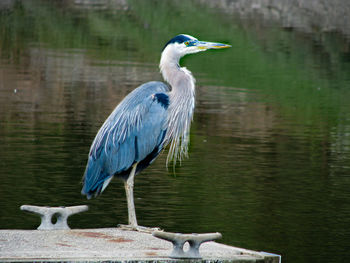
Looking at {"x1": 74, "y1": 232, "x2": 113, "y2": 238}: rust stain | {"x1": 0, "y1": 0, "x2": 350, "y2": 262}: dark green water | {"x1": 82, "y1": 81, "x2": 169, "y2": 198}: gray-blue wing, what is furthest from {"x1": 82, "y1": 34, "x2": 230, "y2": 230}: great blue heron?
{"x1": 0, "y1": 0, "x2": 350, "y2": 262}: dark green water

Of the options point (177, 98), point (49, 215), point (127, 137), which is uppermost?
point (177, 98)

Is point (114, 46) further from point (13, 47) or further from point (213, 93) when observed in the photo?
point (213, 93)

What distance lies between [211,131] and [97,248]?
954 centimetres

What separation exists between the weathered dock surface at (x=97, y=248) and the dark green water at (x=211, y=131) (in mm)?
2039

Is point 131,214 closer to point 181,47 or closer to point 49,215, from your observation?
point 49,215

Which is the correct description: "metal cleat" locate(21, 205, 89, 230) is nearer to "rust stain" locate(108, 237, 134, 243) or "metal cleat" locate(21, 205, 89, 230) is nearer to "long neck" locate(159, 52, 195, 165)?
"rust stain" locate(108, 237, 134, 243)

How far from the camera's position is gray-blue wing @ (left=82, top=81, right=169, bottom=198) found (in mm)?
8039

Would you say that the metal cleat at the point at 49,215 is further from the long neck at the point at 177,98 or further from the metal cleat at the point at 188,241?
the metal cleat at the point at 188,241

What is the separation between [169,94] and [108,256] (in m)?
2.35

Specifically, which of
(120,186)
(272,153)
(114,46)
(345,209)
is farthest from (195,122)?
(114,46)

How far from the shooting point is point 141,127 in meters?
8.17

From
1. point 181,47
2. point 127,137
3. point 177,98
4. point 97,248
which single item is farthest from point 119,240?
point 181,47

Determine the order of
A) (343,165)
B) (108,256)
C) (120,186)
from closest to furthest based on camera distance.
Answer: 1. (108,256)
2. (120,186)
3. (343,165)

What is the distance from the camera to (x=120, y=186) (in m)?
12.0
